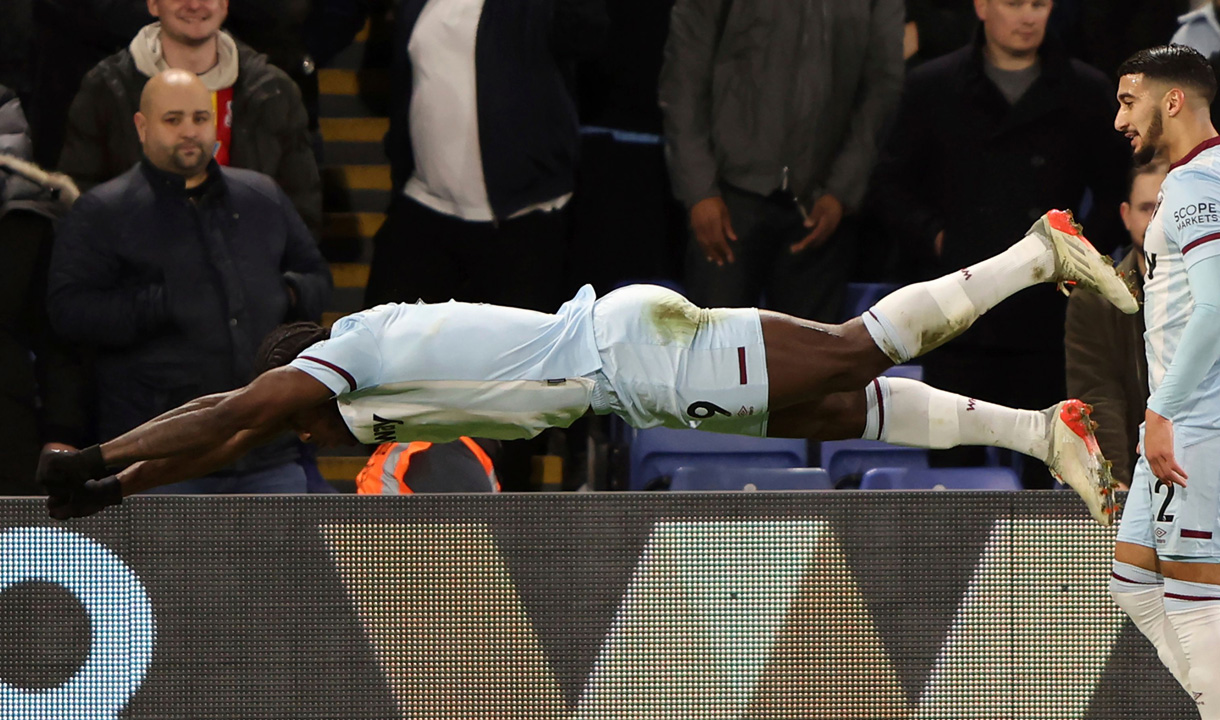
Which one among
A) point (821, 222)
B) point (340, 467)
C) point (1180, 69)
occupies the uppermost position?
point (1180, 69)

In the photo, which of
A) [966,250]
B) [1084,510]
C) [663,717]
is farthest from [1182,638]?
[966,250]

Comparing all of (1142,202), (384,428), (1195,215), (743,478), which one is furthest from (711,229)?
(1195,215)

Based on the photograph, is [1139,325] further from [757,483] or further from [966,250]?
[757,483]

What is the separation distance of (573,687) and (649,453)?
5.77ft

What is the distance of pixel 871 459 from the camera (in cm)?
665

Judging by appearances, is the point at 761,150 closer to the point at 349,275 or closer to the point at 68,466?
the point at 349,275

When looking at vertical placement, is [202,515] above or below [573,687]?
above

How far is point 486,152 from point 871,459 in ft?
6.37

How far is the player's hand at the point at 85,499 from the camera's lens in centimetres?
454

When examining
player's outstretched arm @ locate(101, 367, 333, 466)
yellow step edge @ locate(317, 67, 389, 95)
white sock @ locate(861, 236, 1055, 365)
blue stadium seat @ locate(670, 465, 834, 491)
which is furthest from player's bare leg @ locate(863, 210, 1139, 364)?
yellow step edge @ locate(317, 67, 389, 95)

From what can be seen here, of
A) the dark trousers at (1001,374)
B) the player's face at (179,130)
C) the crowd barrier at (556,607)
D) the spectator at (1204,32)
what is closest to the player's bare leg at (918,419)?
the crowd barrier at (556,607)

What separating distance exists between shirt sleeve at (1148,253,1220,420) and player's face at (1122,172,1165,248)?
1.93 metres

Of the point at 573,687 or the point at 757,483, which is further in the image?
the point at 757,483

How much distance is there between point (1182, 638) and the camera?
4441 millimetres
